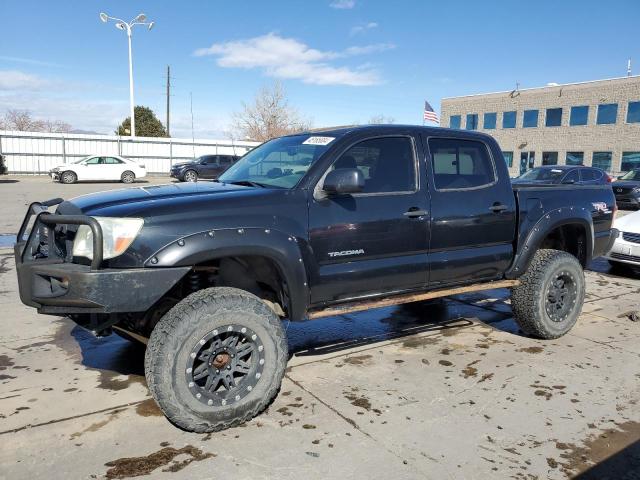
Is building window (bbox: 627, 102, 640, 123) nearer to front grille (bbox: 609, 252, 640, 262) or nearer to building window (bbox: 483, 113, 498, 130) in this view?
building window (bbox: 483, 113, 498, 130)

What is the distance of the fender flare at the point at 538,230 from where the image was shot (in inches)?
188

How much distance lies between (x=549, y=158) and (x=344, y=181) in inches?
1683

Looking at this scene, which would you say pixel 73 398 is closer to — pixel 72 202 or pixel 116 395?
pixel 116 395

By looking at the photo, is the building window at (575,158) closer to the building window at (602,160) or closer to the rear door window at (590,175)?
the building window at (602,160)

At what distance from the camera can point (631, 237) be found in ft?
25.8

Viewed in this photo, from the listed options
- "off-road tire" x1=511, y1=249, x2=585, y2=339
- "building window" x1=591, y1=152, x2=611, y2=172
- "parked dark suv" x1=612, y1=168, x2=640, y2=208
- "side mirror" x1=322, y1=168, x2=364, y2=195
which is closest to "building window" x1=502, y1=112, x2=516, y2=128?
"building window" x1=591, y1=152, x2=611, y2=172

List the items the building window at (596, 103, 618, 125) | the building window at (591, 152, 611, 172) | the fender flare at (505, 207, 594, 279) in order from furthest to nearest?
the building window at (591, 152, 611, 172) < the building window at (596, 103, 618, 125) < the fender flare at (505, 207, 594, 279)

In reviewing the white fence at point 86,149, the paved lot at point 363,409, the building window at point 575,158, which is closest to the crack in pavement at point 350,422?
the paved lot at point 363,409

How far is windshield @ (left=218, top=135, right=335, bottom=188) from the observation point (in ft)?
12.6

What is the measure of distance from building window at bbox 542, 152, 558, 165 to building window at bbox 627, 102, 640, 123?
19.1ft

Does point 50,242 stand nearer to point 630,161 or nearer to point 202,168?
point 202,168

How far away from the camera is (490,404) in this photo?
144 inches

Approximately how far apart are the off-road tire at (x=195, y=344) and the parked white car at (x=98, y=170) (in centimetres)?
2460

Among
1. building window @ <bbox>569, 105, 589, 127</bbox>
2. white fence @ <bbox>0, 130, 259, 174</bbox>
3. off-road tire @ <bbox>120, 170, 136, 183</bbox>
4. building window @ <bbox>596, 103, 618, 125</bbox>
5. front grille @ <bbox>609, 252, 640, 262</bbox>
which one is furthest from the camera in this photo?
building window @ <bbox>569, 105, 589, 127</bbox>
